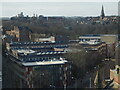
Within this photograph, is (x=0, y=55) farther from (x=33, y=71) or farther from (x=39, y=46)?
(x=33, y=71)

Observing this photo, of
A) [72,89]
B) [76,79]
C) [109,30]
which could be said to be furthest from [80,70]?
[109,30]

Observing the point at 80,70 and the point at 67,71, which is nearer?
the point at 67,71

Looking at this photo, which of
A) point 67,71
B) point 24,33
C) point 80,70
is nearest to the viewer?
point 67,71

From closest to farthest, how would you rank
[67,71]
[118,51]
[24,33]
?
1. [67,71]
2. [118,51]
3. [24,33]

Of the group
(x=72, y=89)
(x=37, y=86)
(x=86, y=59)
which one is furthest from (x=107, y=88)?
(x=86, y=59)

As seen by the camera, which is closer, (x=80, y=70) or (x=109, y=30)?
(x=80, y=70)

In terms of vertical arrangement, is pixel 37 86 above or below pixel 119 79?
below

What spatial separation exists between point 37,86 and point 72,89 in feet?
7.92

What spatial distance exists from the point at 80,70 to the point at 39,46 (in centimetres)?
1029

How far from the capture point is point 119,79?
14.5m

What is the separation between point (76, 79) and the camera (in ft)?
68.2

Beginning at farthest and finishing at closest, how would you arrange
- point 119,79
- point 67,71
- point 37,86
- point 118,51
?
point 118,51, point 67,71, point 37,86, point 119,79

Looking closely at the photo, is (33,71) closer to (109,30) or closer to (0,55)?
(0,55)

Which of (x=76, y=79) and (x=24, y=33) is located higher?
(x=24, y=33)
